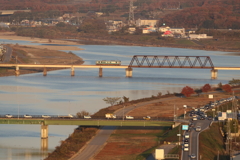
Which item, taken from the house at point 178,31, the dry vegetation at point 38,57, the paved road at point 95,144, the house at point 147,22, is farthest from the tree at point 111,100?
the house at point 147,22

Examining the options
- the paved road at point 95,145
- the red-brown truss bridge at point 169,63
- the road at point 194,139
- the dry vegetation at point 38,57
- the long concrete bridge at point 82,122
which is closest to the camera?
the road at point 194,139

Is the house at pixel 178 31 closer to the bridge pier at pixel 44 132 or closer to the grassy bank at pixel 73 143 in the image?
the grassy bank at pixel 73 143

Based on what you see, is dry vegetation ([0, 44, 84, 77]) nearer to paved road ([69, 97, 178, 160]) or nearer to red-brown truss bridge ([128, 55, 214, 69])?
red-brown truss bridge ([128, 55, 214, 69])

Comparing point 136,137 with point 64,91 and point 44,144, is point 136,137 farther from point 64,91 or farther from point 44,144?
point 64,91

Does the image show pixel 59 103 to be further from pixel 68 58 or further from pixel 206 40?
pixel 206 40

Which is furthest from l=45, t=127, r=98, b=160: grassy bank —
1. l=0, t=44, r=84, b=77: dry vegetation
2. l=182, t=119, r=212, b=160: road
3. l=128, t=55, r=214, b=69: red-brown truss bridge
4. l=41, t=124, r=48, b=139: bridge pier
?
l=0, t=44, r=84, b=77: dry vegetation

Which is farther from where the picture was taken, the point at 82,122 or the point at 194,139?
the point at 82,122

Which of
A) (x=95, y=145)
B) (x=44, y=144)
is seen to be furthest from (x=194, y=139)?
(x=44, y=144)

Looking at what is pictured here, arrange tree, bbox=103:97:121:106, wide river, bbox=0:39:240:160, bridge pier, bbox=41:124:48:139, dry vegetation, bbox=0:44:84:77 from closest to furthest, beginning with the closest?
wide river, bbox=0:39:240:160, bridge pier, bbox=41:124:48:139, tree, bbox=103:97:121:106, dry vegetation, bbox=0:44:84:77
